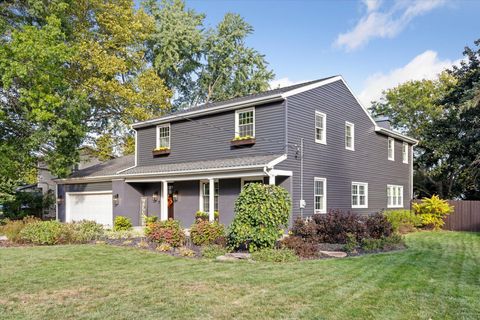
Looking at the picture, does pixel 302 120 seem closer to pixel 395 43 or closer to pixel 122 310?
pixel 395 43

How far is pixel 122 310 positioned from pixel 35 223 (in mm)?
9616

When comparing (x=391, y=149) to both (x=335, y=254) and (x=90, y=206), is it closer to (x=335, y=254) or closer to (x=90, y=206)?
(x=335, y=254)

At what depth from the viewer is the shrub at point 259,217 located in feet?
33.1

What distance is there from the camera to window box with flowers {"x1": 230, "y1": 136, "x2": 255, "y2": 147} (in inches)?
604

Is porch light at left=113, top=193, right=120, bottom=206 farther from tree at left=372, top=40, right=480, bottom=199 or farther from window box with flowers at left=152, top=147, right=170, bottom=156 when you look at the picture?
tree at left=372, top=40, right=480, bottom=199

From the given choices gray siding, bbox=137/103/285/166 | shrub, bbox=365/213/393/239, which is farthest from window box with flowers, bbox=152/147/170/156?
shrub, bbox=365/213/393/239

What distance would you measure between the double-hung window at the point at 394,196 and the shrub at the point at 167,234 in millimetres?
13741

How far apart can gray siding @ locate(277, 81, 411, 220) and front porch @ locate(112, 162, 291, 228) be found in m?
1.44

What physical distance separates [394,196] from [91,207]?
54.8 feet

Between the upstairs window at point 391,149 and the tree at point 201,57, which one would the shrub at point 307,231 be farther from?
the tree at point 201,57

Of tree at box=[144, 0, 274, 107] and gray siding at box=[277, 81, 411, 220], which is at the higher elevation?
tree at box=[144, 0, 274, 107]

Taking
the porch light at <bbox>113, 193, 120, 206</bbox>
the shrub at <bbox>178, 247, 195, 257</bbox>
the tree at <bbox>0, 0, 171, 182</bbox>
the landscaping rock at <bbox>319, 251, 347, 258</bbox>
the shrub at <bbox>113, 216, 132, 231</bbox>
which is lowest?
the shrub at <bbox>113, 216, 132, 231</bbox>

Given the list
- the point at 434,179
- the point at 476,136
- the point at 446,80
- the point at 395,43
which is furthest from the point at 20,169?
the point at 446,80

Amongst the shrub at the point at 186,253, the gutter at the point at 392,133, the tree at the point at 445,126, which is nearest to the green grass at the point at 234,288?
the shrub at the point at 186,253
